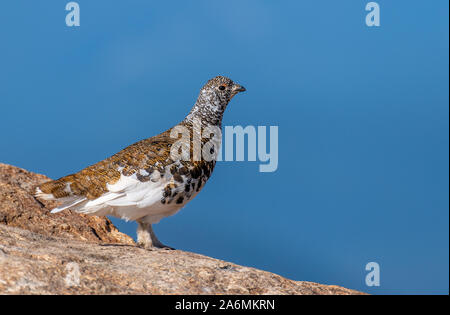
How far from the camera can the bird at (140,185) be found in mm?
6434

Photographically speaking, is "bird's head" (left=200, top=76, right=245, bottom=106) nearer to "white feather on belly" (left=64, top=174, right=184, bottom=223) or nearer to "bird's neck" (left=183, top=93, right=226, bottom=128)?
"bird's neck" (left=183, top=93, right=226, bottom=128)

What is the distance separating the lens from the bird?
6.43 m

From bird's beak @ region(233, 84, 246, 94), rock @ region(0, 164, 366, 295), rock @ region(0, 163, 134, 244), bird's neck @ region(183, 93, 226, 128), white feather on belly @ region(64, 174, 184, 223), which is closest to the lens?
rock @ region(0, 164, 366, 295)

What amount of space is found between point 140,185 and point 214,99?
171 cm

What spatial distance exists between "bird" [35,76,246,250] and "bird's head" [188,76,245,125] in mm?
612

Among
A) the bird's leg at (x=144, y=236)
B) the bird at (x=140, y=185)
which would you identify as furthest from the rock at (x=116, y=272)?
the bird at (x=140, y=185)

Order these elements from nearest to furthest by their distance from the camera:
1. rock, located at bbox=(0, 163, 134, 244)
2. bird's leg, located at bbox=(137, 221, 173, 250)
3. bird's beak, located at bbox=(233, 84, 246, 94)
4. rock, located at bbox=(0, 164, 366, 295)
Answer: rock, located at bbox=(0, 164, 366, 295) → bird's leg, located at bbox=(137, 221, 173, 250) → bird's beak, located at bbox=(233, 84, 246, 94) → rock, located at bbox=(0, 163, 134, 244)

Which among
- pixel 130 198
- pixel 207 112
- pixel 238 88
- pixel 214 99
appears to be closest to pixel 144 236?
pixel 130 198

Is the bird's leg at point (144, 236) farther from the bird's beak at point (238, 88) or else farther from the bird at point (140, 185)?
the bird's beak at point (238, 88)

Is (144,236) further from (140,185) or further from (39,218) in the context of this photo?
(39,218)

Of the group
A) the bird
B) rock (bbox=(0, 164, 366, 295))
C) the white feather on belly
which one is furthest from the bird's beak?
rock (bbox=(0, 164, 366, 295))

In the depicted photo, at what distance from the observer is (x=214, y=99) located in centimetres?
753

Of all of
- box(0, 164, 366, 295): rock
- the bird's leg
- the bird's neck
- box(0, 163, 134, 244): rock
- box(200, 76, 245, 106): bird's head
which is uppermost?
box(200, 76, 245, 106): bird's head
